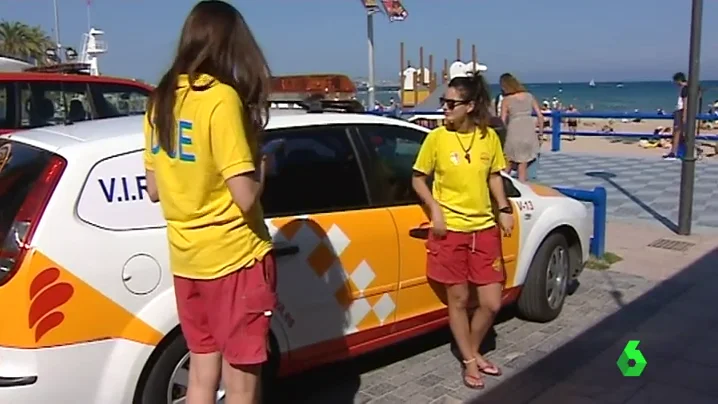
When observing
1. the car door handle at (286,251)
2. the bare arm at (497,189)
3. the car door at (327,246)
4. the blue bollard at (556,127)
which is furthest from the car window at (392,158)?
the blue bollard at (556,127)

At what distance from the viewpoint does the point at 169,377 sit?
10.5 feet

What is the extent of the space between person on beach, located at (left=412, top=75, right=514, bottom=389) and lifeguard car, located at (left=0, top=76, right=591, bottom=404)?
0.22m

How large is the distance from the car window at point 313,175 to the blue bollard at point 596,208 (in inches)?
128

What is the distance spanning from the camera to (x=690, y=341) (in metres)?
4.75

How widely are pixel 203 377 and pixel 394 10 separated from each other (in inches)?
494

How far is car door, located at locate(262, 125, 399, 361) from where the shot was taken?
3.55 m

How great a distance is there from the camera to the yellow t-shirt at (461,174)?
3.95 metres

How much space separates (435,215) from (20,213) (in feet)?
6.78

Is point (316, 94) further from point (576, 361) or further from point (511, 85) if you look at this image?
point (511, 85)

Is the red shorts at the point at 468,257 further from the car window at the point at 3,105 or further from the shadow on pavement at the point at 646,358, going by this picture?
the car window at the point at 3,105

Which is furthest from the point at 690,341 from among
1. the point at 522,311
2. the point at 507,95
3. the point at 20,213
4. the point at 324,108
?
the point at 507,95

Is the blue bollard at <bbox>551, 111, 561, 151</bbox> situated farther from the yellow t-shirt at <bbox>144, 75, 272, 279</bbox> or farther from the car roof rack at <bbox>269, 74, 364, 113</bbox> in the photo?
the yellow t-shirt at <bbox>144, 75, 272, 279</bbox>

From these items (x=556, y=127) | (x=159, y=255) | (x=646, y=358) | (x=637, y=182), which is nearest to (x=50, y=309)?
(x=159, y=255)

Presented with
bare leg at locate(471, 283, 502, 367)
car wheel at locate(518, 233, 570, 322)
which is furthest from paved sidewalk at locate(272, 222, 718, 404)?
bare leg at locate(471, 283, 502, 367)
